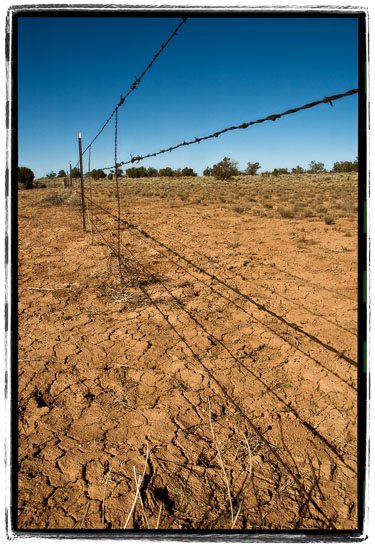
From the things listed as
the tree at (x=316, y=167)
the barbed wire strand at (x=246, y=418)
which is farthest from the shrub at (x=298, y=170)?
the barbed wire strand at (x=246, y=418)

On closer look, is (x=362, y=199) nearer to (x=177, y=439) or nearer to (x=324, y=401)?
(x=177, y=439)

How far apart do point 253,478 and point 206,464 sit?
28 cm

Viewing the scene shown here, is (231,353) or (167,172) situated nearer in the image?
(231,353)

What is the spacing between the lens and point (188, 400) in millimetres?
2354

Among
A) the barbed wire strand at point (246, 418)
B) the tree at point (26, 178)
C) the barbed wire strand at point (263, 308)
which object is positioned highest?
the tree at point (26, 178)

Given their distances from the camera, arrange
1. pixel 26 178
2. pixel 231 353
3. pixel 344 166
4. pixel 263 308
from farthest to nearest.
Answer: pixel 344 166
pixel 26 178
pixel 263 308
pixel 231 353

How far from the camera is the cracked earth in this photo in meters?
1.60

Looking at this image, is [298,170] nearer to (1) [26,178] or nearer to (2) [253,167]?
(2) [253,167]

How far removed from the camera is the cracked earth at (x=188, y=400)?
1.60 metres

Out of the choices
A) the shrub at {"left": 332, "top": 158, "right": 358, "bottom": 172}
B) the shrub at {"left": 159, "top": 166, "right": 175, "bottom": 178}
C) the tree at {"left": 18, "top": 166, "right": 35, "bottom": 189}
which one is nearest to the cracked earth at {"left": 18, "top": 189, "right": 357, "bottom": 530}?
the tree at {"left": 18, "top": 166, "right": 35, "bottom": 189}

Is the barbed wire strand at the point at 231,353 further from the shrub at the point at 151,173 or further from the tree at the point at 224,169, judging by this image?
the shrub at the point at 151,173

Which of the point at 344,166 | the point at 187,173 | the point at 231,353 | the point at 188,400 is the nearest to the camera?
the point at 188,400

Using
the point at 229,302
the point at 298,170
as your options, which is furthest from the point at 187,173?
the point at 229,302

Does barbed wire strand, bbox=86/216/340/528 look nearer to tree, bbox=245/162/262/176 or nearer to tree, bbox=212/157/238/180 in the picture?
tree, bbox=212/157/238/180
